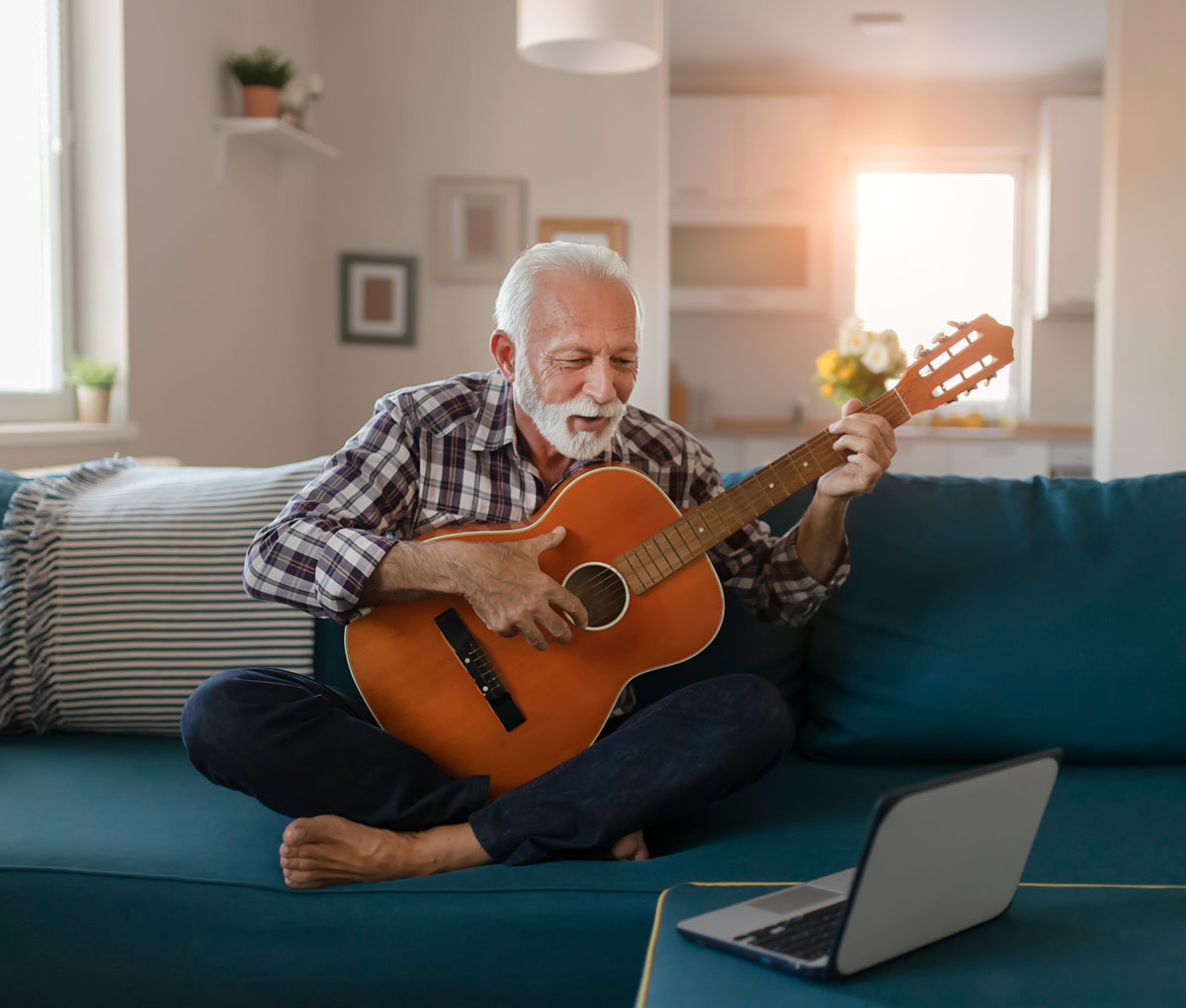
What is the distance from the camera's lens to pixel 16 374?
2.94 metres

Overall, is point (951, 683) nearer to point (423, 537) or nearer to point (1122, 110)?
point (423, 537)

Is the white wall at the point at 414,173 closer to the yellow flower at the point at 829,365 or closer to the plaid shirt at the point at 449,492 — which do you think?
the yellow flower at the point at 829,365

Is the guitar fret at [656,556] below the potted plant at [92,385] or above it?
below

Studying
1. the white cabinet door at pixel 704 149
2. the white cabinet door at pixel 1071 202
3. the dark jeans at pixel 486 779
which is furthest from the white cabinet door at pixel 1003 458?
the dark jeans at pixel 486 779

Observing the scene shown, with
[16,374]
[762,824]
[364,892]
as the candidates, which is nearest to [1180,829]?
[762,824]

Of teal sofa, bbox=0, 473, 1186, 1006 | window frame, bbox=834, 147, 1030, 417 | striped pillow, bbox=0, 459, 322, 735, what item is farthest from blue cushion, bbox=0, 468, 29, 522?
window frame, bbox=834, 147, 1030, 417

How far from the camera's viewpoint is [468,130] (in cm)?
462

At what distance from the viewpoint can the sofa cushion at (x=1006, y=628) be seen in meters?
1.63

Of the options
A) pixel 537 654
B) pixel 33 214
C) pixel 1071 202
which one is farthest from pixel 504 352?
pixel 1071 202

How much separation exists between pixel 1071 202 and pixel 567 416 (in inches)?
197

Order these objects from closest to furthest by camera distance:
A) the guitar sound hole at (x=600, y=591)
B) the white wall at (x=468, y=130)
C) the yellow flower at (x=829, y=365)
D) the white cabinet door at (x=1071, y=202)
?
1. the guitar sound hole at (x=600, y=591)
2. the yellow flower at (x=829, y=365)
3. the white wall at (x=468, y=130)
4. the white cabinet door at (x=1071, y=202)

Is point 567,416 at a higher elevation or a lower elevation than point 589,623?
higher

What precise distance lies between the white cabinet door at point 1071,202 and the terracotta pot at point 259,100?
151 inches

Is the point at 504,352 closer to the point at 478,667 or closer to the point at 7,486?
the point at 478,667
